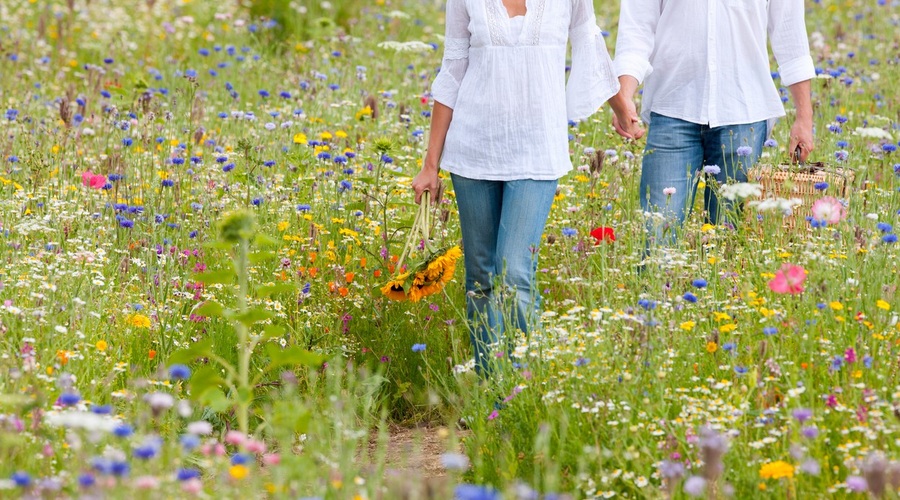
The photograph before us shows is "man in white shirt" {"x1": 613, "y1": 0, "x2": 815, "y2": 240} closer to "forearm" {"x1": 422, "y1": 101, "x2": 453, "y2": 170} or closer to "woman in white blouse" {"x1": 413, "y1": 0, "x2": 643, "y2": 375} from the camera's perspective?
"woman in white blouse" {"x1": 413, "y1": 0, "x2": 643, "y2": 375}

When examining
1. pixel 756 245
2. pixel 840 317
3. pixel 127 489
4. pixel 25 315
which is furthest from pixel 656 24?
pixel 127 489

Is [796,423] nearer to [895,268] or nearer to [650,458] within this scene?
[650,458]

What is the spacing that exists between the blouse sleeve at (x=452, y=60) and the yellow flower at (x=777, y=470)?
1.80 m

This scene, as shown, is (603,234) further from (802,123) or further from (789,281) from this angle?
(789,281)

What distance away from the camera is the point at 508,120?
3.98 m

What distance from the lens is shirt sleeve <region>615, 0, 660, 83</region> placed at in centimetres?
451

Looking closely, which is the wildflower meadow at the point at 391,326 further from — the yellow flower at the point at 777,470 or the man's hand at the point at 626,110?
the man's hand at the point at 626,110

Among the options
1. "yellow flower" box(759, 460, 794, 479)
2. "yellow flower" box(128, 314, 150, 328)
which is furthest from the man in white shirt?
"yellow flower" box(128, 314, 150, 328)

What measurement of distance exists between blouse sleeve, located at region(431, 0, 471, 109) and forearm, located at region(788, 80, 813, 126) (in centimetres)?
141

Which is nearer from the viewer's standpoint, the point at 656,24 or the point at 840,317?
the point at 840,317

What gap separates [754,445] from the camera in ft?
9.77

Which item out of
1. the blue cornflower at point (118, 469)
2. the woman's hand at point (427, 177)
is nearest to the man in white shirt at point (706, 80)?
the woman's hand at point (427, 177)

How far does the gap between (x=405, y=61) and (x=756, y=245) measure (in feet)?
16.8

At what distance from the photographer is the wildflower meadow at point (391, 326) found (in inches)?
117
